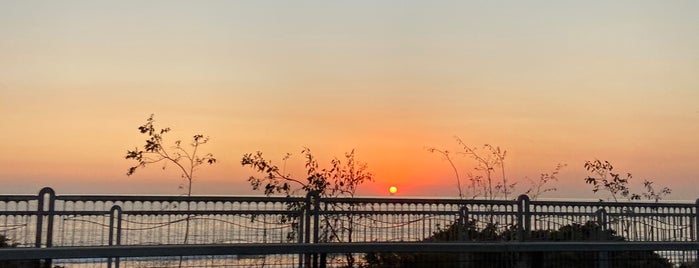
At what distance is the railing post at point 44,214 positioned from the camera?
50.1 feet

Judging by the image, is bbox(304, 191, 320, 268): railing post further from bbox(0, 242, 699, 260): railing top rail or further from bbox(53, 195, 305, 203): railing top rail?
bbox(0, 242, 699, 260): railing top rail

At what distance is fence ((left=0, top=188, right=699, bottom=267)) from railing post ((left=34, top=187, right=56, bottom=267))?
0.02m

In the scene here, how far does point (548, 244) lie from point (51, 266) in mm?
8949

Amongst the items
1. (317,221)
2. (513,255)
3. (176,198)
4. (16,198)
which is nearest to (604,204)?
(513,255)

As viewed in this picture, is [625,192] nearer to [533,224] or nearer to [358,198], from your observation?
[533,224]

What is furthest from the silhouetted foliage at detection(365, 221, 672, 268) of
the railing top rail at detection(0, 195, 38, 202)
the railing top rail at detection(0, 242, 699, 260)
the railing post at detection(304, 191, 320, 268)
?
the railing top rail at detection(0, 195, 38, 202)

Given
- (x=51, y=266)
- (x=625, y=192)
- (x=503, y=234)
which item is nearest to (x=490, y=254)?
(x=503, y=234)

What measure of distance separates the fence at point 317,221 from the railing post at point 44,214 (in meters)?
0.02

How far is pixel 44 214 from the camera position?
15297 mm

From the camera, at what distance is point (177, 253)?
15.7 meters

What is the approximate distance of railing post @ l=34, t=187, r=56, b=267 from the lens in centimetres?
1527

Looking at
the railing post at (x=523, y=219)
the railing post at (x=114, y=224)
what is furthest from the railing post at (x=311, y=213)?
the railing post at (x=523, y=219)

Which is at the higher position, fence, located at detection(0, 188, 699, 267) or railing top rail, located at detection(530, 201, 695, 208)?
railing top rail, located at detection(530, 201, 695, 208)

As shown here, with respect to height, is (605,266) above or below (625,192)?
below
